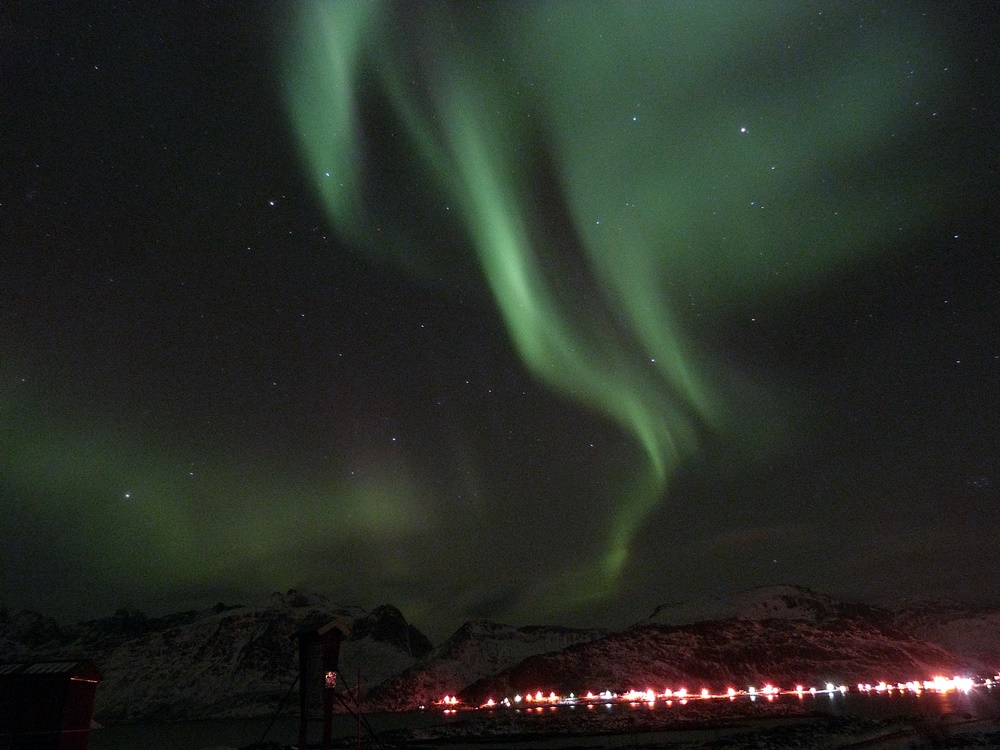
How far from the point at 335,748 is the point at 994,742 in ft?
116

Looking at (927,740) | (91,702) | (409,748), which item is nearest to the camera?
(91,702)

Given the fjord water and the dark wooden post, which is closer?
the dark wooden post

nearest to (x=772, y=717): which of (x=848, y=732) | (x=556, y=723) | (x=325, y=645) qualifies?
(x=556, y=723)

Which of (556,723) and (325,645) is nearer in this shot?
(325,645)

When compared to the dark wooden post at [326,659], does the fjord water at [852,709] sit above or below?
below

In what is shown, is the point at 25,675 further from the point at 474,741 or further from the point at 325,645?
the point at 474,741

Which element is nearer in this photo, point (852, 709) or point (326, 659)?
point (326, 659)

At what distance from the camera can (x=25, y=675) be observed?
3269cm

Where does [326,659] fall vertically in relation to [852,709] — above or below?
above

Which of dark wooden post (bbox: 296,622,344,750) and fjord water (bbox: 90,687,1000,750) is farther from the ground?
dark wooden post (bbox: 296,622,344,750)

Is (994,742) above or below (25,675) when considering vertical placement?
below

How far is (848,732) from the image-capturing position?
48.1 meters

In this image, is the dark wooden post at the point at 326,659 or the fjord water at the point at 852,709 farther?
the fjord water at the point at 852,709

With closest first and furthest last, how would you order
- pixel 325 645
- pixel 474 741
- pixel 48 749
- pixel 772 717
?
pixel 325 645, pixel 48 749, pixel 474 741, pixel 772 717
